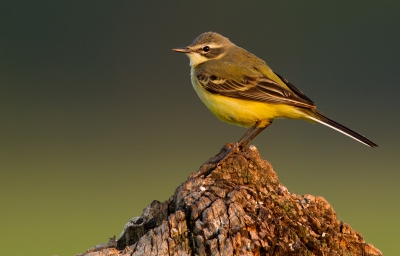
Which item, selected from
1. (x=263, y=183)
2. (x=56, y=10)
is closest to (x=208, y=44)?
(x=263, y=183)

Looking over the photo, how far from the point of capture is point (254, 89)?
9164 millimetres

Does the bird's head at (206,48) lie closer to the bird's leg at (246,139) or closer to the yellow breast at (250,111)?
the yellow breast at (250,111)

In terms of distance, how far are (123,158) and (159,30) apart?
10717 millimetres

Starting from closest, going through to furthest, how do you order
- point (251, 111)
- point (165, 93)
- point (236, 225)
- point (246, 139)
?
1. point (236, 225)
2. point (246, 139)
3. point (251, 111)
4. point (165, 93)

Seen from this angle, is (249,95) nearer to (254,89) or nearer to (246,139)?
(254,89)

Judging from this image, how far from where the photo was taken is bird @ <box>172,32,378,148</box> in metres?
8.91

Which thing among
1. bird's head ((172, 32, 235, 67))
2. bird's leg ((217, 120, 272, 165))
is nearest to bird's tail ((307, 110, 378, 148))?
bird's leg ((217, 120, 272, 165))

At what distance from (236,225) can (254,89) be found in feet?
12.8

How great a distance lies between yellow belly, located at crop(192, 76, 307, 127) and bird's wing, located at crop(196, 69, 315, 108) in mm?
69

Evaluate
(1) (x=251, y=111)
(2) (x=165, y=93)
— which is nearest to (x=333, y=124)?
(1) (x=251, y=111)

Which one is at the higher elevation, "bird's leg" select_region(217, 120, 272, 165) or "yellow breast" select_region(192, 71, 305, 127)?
"yellow breast" select_region(192, 71, 305, 127)

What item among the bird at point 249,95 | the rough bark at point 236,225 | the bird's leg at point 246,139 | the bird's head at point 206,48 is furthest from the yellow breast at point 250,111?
the rough bark at point 236,225

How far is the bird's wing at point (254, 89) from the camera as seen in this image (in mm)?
8930

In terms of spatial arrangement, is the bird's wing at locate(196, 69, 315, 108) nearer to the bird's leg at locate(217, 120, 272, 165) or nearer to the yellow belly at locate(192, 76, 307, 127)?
the yellow belly at locate(192, 76, 307, 127)
